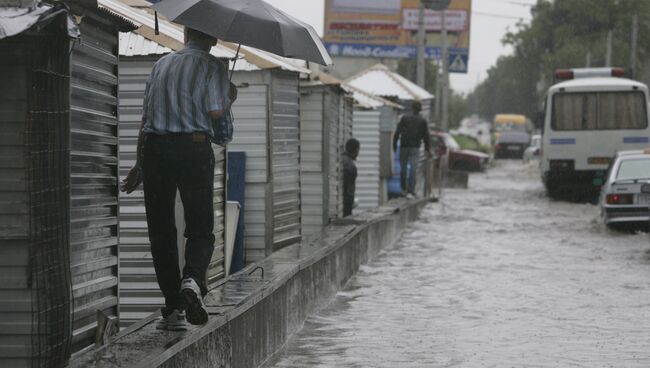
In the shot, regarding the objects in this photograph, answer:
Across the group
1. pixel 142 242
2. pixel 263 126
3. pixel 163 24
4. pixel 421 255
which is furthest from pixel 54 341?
pixel 421 255

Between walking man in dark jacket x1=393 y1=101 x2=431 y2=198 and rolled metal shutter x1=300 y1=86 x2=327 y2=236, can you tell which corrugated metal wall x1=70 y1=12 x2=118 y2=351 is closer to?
rolled metal shutter x1=300 y1=86 x2=327 y2=236

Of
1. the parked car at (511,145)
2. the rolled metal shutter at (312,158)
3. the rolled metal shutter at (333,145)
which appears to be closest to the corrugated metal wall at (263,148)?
the rolled metal shutter at (312,158)

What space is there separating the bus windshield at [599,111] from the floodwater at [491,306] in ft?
37.0

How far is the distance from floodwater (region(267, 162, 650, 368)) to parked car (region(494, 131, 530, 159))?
2368 inches

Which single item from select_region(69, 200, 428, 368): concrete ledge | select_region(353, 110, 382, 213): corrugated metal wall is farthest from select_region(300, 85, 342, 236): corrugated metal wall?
select_region(353, 110, 382, 213): corrugated metal wall

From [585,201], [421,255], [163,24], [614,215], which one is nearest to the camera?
[163,24]

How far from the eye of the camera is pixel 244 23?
769 centimetres

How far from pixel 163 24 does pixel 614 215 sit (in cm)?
1212

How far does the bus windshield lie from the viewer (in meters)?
33.7

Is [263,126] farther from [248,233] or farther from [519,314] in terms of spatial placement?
[519,314]

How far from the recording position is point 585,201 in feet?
113

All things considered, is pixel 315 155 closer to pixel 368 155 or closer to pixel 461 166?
pixel 368 155

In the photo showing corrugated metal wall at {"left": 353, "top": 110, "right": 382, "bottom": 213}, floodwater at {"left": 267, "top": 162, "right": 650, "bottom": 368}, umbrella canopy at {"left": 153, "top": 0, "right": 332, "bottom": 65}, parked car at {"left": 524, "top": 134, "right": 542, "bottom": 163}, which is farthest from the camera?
parked car at {"left": 524, "top": 134, "right": 542, "bottom": 163}

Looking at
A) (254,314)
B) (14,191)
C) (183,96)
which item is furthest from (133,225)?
(14,191)
